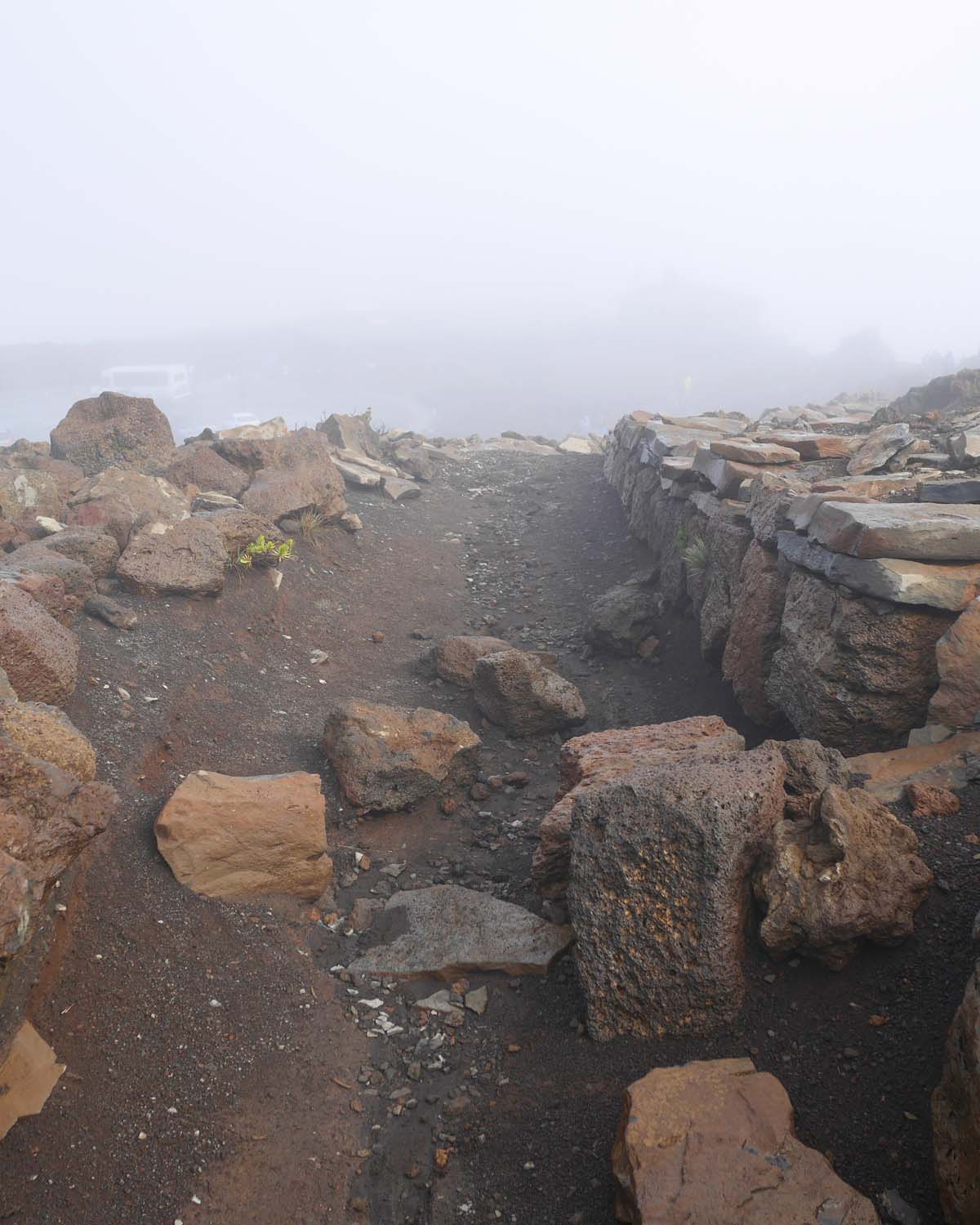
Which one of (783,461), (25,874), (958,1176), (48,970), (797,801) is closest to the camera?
(958,1176)

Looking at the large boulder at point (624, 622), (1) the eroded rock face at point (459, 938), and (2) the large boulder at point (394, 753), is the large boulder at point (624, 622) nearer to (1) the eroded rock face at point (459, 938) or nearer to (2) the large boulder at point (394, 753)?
(2) the large boulder at point (394, 753)

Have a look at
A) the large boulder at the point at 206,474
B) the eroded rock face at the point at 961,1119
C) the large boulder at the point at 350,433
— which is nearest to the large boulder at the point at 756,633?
the eroded rock face at the point at 961,1119

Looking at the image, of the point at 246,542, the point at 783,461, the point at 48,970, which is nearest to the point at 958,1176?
the point at 48,970

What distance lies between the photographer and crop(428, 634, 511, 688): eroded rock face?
6.48m

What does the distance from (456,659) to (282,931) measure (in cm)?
310

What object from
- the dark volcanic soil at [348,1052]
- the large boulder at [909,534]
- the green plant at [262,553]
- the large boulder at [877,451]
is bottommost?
the dark volcanic soil at [348,1052]

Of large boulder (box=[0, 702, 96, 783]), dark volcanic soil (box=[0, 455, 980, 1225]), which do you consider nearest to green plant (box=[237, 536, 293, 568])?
dark volcanic soil (box=[0, 455, 980, 1225])

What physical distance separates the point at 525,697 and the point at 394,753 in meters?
1.36

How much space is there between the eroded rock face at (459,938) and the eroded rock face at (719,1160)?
3.25 ft

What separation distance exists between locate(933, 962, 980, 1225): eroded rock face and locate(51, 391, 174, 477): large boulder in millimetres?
9721

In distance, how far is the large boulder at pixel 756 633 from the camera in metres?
5.37

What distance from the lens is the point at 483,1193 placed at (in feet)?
8.51

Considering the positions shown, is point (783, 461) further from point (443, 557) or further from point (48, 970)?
point (48, 970)

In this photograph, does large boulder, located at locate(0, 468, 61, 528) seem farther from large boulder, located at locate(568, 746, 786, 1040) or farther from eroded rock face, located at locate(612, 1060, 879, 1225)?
eroded rock face, located at locate(612, 1060, 879, 1225)
